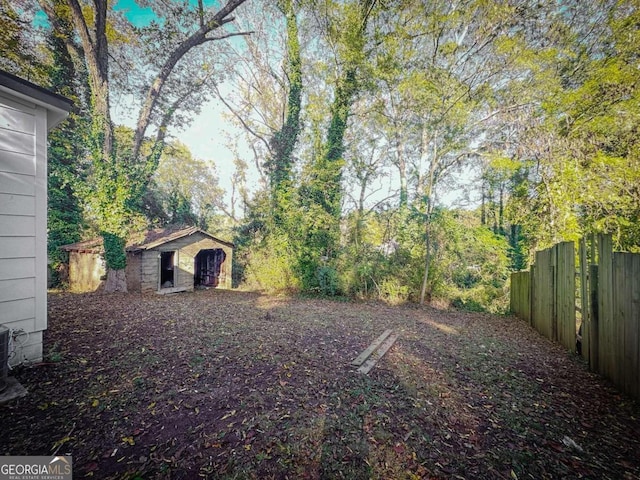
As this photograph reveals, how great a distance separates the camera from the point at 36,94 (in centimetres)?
302

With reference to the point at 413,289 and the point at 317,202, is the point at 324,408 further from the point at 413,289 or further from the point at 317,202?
the point at 317,202

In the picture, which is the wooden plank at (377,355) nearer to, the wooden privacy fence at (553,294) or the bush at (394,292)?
the wooden privacy fence at (553,294)

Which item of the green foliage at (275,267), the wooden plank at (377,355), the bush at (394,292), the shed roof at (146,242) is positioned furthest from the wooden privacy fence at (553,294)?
the shed roof at (146,242)

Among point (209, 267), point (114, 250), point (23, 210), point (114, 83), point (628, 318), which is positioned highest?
point (114, 83)

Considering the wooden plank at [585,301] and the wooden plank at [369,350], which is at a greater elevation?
the wooden plank at [585,301]

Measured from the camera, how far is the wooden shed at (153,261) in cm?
991

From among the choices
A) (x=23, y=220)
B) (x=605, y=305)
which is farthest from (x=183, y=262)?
(x=605, y=305)

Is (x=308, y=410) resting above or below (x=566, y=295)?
below

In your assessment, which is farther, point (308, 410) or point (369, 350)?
point (369, 350)

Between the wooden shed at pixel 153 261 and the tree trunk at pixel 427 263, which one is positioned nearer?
the tree trunk at pixel 427 263

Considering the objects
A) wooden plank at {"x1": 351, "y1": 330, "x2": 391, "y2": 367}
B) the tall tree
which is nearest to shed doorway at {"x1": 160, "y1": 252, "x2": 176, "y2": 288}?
the tall tree

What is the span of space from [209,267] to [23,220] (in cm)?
1079

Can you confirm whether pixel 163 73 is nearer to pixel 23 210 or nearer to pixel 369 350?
pixel 23 210

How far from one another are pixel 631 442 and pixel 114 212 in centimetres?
1261
